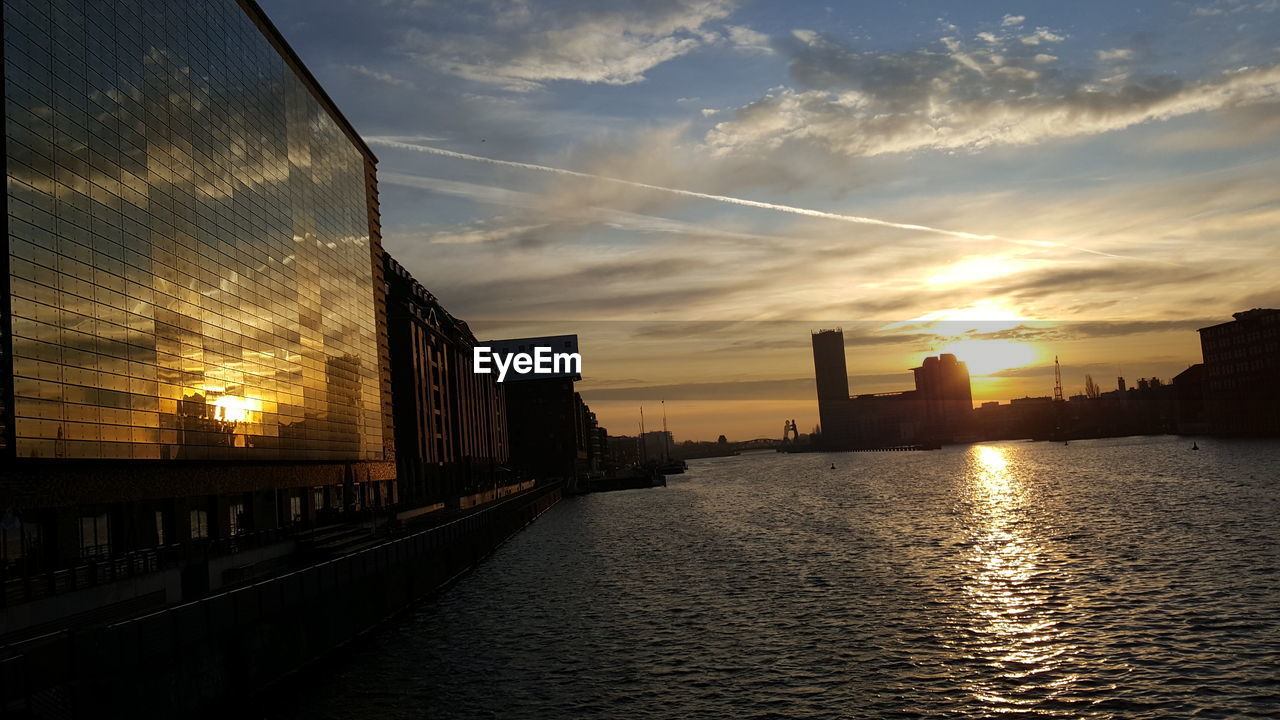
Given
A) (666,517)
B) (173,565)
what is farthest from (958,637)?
(666,517)

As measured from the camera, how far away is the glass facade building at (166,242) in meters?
42.2

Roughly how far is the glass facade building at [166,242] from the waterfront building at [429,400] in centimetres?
2259

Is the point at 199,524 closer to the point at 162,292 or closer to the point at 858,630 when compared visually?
the point at 162,292

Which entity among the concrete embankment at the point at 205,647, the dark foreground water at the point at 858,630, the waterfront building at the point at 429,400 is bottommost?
the dark foreground water at the point at 858,630

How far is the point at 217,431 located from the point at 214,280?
9951 mm

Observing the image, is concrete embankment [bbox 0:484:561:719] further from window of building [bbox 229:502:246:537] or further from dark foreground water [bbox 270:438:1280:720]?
window of building [bbox 229:502:246:537]

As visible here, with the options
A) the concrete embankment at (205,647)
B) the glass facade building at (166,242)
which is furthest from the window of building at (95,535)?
the concrete embankment at (205,647)

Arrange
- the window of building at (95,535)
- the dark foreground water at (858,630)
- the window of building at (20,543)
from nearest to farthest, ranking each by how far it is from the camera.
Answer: the dark foreground water at (858,630), the window of building at (20,543), the window of building at (95,535)

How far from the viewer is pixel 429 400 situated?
130500mm

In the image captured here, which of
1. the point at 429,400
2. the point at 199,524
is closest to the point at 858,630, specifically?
the point at 199,524

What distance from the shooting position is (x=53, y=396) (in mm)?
42656

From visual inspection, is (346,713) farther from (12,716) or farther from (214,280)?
(214,280)

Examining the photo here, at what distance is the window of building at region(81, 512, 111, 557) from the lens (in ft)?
152

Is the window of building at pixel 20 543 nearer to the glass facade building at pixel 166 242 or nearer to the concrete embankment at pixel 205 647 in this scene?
the glass facade building at pixel 166 242
